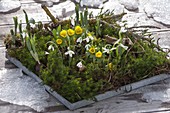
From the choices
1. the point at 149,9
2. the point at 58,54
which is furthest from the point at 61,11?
the point at 58,54

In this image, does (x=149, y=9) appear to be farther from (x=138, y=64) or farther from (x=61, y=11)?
(x=138, y=64)

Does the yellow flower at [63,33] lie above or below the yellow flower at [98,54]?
above

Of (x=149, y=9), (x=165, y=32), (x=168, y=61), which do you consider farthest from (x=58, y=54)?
(x=149, y=9)

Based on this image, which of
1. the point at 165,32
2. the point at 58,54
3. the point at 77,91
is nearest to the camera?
the point at 77,91

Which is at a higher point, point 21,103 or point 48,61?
point 48,61

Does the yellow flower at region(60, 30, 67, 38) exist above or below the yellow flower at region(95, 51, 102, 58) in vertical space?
above

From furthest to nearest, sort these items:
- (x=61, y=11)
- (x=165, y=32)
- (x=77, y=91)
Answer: (x=61, y=11) → (x=165, y=32) → (x=77, y=91)

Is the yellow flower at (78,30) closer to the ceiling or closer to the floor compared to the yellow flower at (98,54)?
closer to the ceiling

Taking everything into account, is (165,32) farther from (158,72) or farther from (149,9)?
(158,72)

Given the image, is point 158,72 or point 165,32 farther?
point 165,32

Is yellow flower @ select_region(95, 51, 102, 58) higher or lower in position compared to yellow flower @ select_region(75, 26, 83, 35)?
lower
